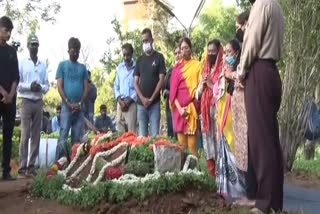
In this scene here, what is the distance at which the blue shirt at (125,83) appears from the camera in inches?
428

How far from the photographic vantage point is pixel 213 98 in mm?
7949

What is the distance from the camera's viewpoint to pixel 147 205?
20.3ft

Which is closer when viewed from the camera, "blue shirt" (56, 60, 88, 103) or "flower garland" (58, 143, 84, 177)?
"flower garland" (58, 143, 84, 177)

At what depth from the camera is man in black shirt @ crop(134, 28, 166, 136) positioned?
10016mm

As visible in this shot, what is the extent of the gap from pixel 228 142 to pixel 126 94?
3.86 metres

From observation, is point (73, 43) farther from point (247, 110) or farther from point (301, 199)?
point (247, 110)

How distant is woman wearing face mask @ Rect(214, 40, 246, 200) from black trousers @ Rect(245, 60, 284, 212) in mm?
859

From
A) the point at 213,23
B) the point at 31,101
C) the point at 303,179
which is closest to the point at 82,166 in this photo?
the point at 31,101

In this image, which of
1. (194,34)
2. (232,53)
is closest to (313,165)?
(232,53)

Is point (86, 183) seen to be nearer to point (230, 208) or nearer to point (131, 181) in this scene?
point (131, 181)

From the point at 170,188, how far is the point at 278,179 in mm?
1112

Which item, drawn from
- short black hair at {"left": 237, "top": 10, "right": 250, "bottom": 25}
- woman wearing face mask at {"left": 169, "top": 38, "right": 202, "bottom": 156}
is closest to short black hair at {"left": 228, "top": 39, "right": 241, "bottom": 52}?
short black hair at {"left": 237, "top": 10, "right": 250, "bottom": 25}

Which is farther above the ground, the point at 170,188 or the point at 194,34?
the point at 194,34

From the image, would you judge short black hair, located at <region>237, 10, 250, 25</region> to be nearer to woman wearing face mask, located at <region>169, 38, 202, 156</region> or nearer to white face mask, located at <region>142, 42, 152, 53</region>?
woman wearing face mask, located at <region>169, 38, 202, 156</region>
